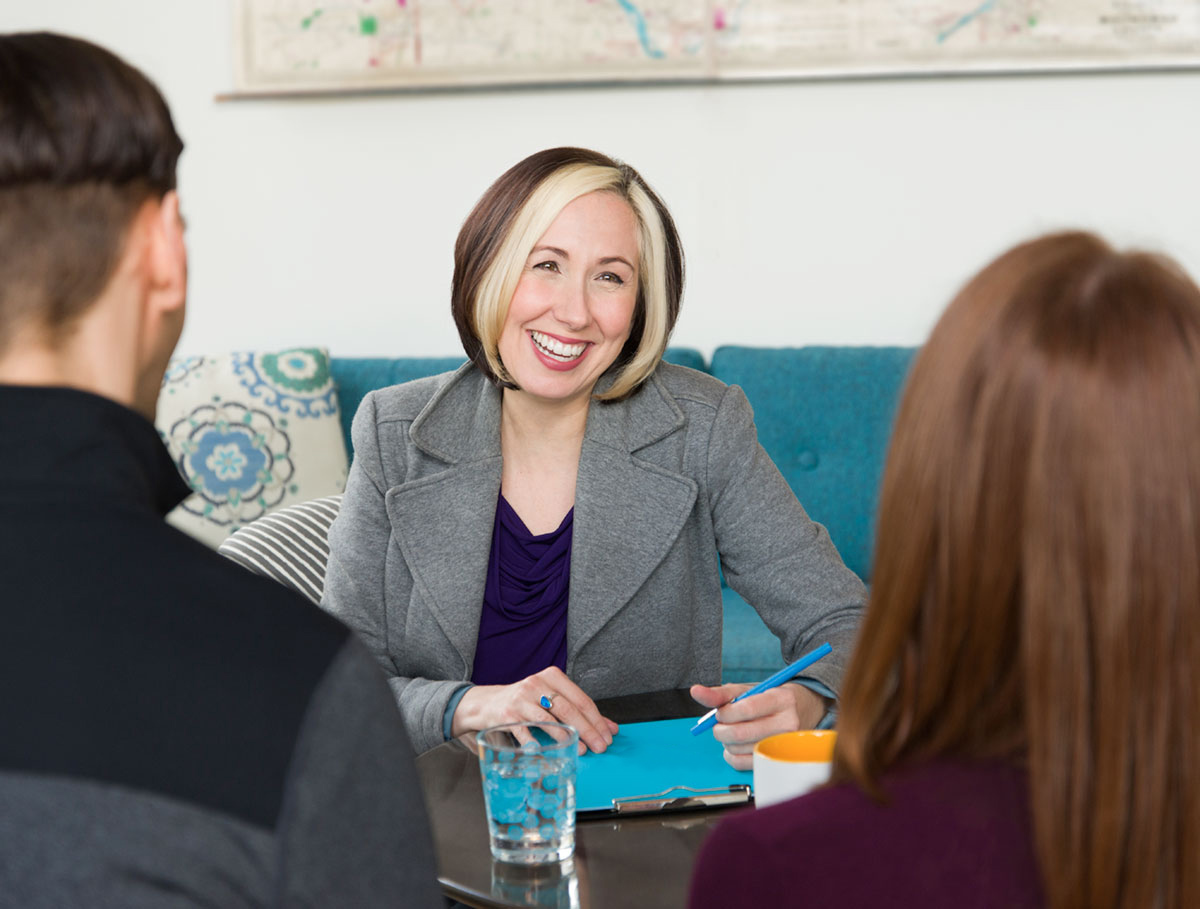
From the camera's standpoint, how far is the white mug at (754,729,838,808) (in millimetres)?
963

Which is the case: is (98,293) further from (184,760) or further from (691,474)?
(691,474)

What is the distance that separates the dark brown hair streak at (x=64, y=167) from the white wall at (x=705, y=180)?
228 centimetres

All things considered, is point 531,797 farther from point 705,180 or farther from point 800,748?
point 705,180

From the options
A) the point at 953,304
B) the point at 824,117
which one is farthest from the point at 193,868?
the point at 824,117

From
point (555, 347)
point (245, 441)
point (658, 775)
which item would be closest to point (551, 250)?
point (555, 347)

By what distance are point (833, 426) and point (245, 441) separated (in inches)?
50.1

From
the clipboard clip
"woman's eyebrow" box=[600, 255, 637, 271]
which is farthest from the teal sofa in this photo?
the clipboard clip

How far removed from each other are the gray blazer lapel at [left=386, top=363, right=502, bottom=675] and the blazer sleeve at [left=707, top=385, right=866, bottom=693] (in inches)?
11.9

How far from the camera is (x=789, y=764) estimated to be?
96cm

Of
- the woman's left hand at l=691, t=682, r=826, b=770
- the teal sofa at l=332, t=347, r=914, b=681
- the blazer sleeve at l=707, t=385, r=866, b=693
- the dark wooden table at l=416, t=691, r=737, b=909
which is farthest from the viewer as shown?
the teal sofa at l=332, t=347, r=914, b=681

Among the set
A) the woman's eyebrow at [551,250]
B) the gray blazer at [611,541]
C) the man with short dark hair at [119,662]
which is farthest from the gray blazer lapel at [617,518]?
the man with short dark hair at [119,662]

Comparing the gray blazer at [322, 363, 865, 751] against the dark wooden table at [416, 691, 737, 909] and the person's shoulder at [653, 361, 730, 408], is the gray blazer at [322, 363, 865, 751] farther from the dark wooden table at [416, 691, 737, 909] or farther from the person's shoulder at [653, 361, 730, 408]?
the dark wooden table at [416, 691, 737, 909]

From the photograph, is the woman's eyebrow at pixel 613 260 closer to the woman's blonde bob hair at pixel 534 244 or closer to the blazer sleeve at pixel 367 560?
the woman's blonde bob hair at pixel 534 244

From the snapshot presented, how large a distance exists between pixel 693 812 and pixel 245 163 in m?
2.45
